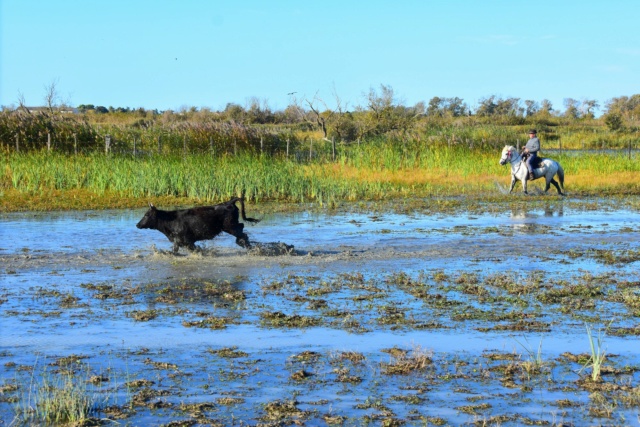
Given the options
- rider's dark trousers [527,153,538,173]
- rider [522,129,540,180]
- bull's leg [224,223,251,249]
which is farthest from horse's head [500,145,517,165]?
bull's leg [224,223,251,249]

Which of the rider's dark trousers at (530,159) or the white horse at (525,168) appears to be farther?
the white horse at (525,168)

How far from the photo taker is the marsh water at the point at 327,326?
6.32 metres

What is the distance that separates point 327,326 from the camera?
8.69m

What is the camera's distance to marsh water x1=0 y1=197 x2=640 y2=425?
6316mm

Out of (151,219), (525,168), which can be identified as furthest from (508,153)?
(151,219)

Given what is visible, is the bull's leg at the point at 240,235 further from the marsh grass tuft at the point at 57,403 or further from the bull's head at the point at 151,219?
the marsh grass tuft at the point at 57,403

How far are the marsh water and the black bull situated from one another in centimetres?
30

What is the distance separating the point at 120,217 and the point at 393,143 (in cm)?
1594

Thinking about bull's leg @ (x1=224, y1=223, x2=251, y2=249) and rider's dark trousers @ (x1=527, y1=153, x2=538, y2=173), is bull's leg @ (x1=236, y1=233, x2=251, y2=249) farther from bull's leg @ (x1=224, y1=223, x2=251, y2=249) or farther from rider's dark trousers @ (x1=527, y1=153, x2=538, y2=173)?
rider's dark trousers @ (x1=527, y1=153, x2=538, y2=173)

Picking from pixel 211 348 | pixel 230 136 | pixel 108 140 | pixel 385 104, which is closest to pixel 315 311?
pixel 211 348

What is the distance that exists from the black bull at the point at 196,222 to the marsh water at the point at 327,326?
302 millimetres

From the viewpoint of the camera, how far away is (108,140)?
2986 centimetres

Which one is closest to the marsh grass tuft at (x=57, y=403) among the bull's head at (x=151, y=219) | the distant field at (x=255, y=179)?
the bull's head at (x=151, y=219)

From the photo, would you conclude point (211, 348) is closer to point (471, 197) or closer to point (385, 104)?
point (471, 197)
